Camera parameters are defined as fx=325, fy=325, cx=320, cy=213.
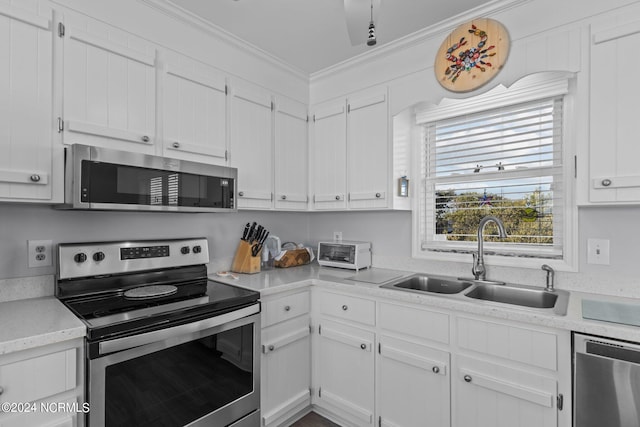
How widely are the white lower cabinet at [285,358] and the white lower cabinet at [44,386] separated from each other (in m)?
0.88

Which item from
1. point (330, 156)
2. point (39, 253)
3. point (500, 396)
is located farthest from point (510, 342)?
point (39, 253)

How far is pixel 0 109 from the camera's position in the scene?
4.29 feet

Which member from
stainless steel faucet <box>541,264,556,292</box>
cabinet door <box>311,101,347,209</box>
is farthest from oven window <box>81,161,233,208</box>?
stainless steel faucet <box>541,264,556,292</box>

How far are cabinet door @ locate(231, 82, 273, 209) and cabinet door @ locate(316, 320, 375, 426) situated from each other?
38.8 inches

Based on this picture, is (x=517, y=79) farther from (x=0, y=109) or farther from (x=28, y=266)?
(x=28, y=266)

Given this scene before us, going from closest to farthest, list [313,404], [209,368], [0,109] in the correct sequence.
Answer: [0,109], [209,368], [313,404]

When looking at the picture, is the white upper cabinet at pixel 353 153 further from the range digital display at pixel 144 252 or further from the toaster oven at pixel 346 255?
the range digital display at pixel 144 252

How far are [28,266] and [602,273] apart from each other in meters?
2.90

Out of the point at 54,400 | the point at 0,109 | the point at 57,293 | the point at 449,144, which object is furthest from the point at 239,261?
the point at 449,144

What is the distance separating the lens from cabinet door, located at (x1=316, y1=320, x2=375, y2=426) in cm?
190

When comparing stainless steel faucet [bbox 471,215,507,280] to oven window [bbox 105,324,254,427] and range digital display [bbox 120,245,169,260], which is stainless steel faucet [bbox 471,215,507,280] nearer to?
oven window [bbox 105,324,254,427]

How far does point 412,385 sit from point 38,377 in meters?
1.62

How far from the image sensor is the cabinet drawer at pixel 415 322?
63.8 inches

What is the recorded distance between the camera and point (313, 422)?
2080 millimetres
